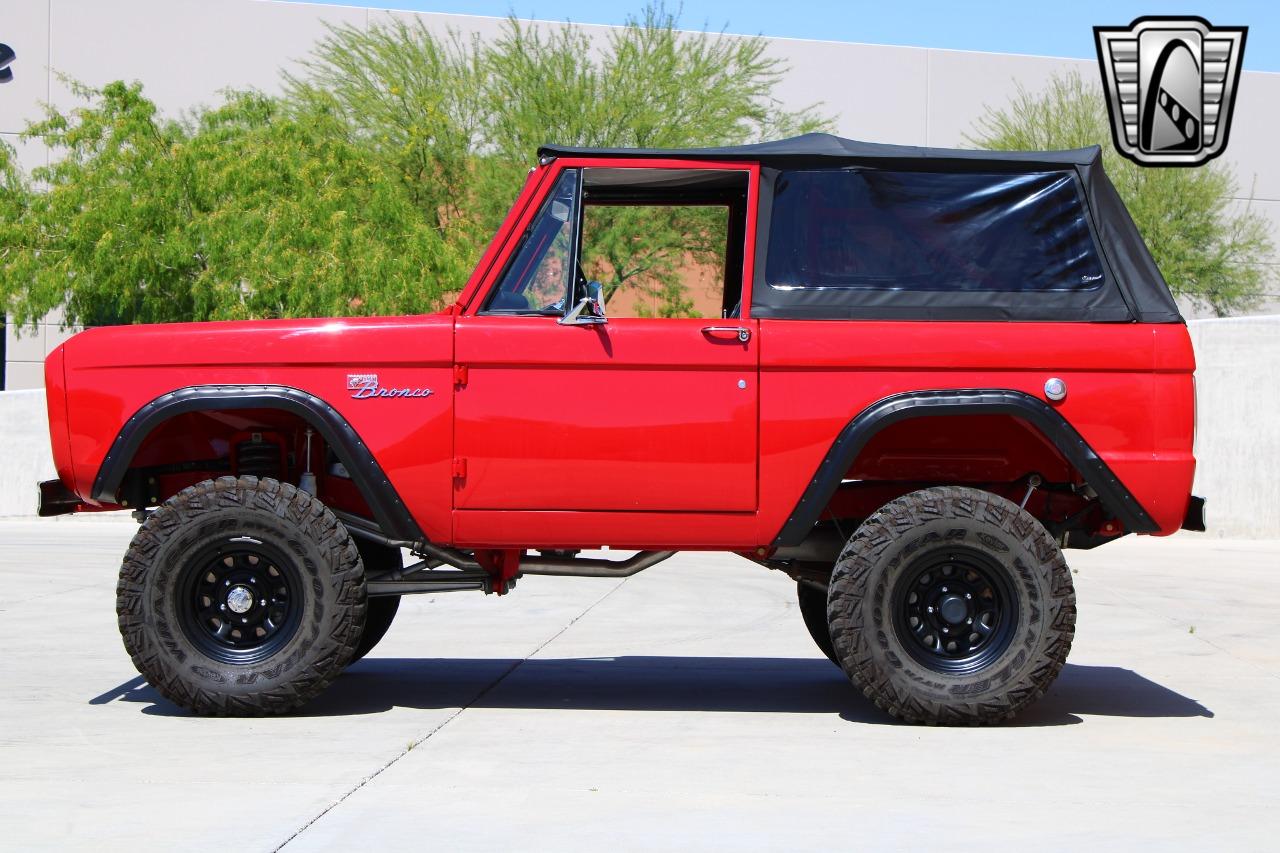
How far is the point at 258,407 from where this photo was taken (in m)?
6.57

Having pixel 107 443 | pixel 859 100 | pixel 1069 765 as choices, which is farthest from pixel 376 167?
pixel 1069 765

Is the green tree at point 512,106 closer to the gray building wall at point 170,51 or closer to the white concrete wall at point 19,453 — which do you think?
the gray building wall at point 170,51

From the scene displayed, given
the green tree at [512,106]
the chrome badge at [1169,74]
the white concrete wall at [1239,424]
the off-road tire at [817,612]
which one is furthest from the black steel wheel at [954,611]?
the green tree at [512,106]

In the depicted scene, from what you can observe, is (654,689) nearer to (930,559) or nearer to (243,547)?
(930,559)

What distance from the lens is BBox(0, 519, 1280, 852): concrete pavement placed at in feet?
15.6

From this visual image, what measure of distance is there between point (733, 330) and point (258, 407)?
1.96m

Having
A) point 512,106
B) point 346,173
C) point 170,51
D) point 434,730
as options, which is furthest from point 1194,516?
point 170,51

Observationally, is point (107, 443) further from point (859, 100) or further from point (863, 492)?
point (859, 100)

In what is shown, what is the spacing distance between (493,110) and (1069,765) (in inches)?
1090

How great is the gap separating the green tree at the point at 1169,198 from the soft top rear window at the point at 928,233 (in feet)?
99.8

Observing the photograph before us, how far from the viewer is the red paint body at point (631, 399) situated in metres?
6.50

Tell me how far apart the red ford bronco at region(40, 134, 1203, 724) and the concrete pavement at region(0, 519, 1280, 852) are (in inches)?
16.1

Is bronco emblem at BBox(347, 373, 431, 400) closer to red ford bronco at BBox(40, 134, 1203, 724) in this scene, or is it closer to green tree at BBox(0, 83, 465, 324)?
red ford bronco at BBox(40, 134, 1203, 724)

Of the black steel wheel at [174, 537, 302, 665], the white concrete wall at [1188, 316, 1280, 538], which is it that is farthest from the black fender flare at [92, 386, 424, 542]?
the white concrete wall at [1188, 316, 1280, 538]
